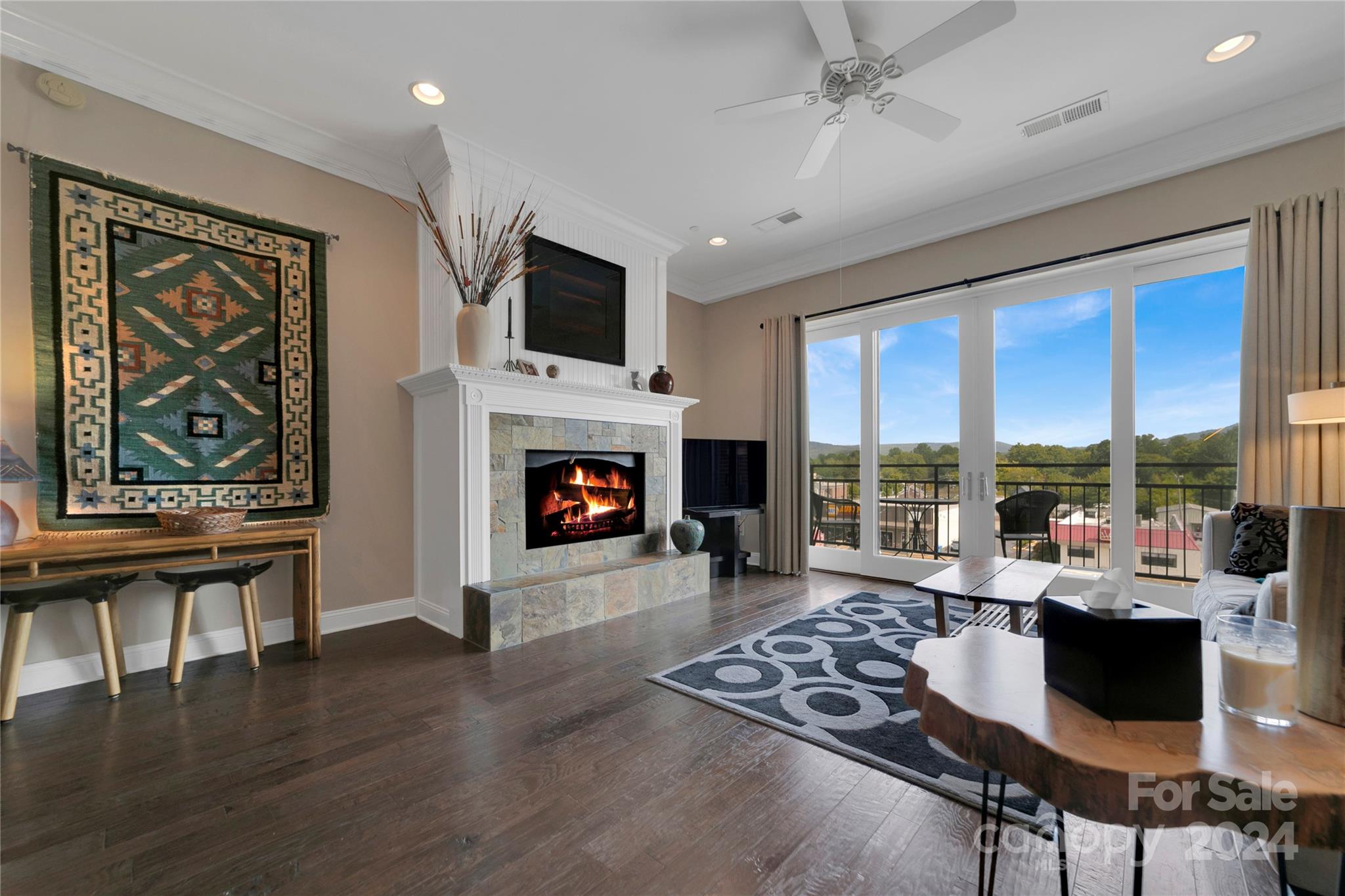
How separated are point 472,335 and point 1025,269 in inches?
152

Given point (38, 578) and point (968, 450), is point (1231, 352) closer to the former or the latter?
point (968, 450)

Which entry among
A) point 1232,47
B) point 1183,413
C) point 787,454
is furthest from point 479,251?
point 1183,413

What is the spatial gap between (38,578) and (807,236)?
16.7ft

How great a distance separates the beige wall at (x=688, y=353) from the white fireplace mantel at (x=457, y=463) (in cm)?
211

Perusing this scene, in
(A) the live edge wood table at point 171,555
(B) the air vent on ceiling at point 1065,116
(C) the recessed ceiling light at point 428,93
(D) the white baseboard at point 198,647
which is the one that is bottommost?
(D) the white baseboard at point 198,647

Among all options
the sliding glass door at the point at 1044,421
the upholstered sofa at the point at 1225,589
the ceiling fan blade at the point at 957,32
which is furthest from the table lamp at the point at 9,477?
the sliding glass door at the point at 1044,421

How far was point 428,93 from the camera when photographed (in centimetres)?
284

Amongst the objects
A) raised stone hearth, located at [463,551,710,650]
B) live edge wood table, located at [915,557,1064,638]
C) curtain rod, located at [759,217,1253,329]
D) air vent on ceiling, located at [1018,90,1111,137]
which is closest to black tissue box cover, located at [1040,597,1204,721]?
live edge wood table, located at [915,557,1064,638]

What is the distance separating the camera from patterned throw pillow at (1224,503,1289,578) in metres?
2.46

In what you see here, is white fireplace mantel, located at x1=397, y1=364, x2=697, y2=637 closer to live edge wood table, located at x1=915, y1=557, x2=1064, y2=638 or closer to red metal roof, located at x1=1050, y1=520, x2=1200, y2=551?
live edge wood table, located at x1=915, y1=557, x2=1064, y2=638

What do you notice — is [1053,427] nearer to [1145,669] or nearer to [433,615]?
[1145,669]

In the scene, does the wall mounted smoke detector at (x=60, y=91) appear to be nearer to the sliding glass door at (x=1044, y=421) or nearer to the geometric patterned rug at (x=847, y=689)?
the geometric patterned rug at (x=847, y=689)

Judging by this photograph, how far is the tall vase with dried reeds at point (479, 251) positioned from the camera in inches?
127

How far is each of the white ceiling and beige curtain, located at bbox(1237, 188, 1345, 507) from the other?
551 mm
